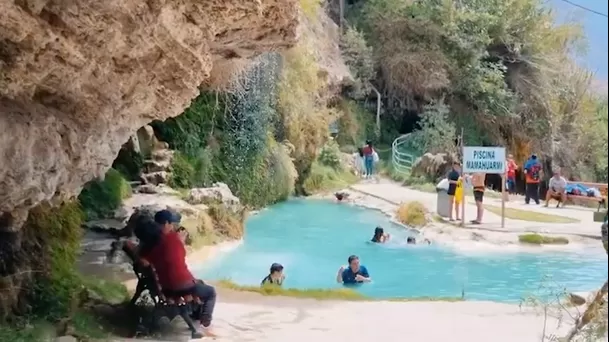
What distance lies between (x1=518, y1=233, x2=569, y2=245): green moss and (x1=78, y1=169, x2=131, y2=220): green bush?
6.51 m

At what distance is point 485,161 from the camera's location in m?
13.8

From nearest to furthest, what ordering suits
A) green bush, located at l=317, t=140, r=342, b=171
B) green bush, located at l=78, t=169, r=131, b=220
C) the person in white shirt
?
1. green bush, located at l=78, t=169, r=131, b=220
2. the person in white shirt
3. green bush, located at l=317, t=140, r=342, b=171

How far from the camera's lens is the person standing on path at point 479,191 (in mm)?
13727

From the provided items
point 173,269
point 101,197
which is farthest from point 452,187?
point 173,269

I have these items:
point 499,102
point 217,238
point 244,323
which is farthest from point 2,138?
→ point 499,102

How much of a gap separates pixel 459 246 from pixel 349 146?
8.94 meters

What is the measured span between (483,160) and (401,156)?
265 inches

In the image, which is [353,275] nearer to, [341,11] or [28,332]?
[28,332]

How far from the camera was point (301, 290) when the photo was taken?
8.36m

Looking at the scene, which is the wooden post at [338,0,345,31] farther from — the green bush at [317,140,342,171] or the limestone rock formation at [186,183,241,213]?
the limestone rock formation at [186,183,241,213]

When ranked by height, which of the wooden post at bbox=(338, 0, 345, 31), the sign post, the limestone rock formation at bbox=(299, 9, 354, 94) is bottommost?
the sign post

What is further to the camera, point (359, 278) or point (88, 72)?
point (359, 278)

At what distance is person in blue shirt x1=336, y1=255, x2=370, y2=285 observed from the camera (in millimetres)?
9945

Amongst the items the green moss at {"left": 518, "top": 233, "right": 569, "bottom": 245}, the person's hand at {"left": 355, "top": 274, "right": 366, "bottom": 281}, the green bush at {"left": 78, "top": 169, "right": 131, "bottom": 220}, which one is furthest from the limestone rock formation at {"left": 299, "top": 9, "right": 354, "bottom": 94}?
the person's hand at {"left": 355, "top": 274, "right": 366, "bottom": 281}
